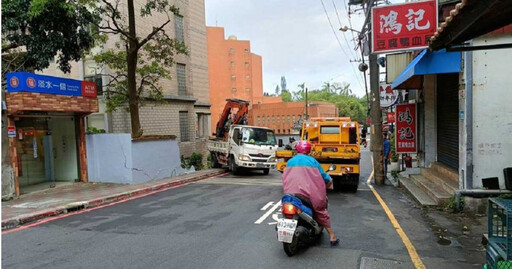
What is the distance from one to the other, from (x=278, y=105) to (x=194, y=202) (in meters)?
41.4

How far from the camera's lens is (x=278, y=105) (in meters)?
50.0

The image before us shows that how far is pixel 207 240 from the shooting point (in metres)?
5.80

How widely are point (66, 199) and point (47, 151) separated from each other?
171 inches

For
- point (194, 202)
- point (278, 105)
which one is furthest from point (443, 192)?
point (278, 105)

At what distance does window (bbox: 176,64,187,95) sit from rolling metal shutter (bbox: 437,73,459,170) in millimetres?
15124

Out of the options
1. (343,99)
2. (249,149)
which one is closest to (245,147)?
(249,149)

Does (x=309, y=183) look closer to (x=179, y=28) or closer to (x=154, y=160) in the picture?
(x=154, y=160)

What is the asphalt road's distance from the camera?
4.84 meters

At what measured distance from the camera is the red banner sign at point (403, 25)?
880 cm

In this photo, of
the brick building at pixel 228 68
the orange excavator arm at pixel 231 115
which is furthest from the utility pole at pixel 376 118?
the brick building at pixel 228 68

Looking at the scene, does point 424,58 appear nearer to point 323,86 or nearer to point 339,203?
point 339,203

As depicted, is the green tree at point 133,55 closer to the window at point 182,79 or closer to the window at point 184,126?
the window at point 182,79

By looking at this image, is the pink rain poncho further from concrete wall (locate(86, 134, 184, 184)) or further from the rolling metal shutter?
concrete wall (locate(86, 134, 184, 184))

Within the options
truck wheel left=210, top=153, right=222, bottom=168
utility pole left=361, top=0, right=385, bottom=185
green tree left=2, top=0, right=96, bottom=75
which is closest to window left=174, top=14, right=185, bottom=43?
truck wheel left=210, top=153, right=222, bottom=168
